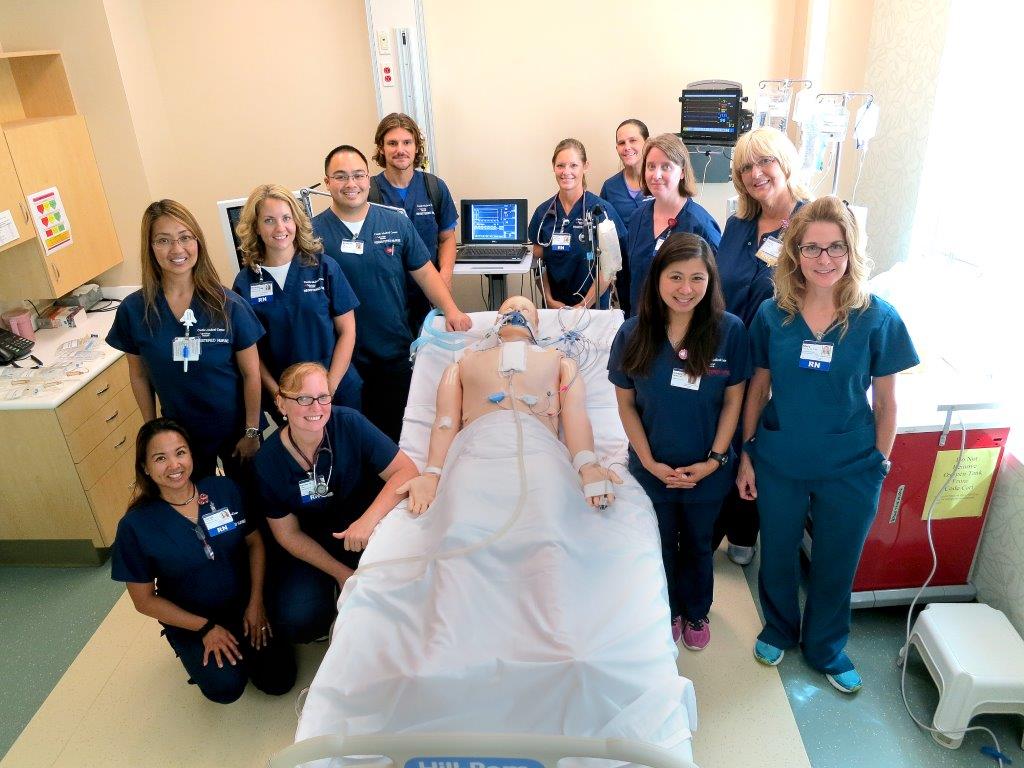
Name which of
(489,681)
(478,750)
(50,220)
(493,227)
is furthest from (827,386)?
(50,220)

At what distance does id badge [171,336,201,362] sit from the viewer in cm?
229

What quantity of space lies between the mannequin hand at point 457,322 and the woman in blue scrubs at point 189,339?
30.8 inches

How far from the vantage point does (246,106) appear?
13.7 ft

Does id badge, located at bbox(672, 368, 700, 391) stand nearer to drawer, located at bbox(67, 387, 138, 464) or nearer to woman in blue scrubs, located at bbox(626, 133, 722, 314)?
woman in blue scrubs, located at bbox(626, 133, 722, 314)

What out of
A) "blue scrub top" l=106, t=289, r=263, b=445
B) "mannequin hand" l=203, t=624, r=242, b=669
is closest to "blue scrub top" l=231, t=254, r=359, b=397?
"blue scrub top" l=106, t=289, r=263, b=445

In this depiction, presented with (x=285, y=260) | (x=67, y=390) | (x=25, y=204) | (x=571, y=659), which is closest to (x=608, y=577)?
(x=571, y=659)

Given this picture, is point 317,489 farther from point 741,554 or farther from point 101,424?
point 741,554

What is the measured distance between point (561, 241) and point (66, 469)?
222 centimetres

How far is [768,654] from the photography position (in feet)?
7.42

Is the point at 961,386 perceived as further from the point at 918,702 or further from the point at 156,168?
the point at 156,168

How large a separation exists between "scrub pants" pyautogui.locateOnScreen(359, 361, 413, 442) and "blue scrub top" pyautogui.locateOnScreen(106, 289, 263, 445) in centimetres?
65

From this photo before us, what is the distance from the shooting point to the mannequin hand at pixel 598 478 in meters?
2.03

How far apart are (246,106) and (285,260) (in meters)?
2.12

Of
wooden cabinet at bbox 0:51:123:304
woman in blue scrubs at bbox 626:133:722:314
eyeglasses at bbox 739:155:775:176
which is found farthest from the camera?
wooden cabinet at bbox 0:51:123:304
